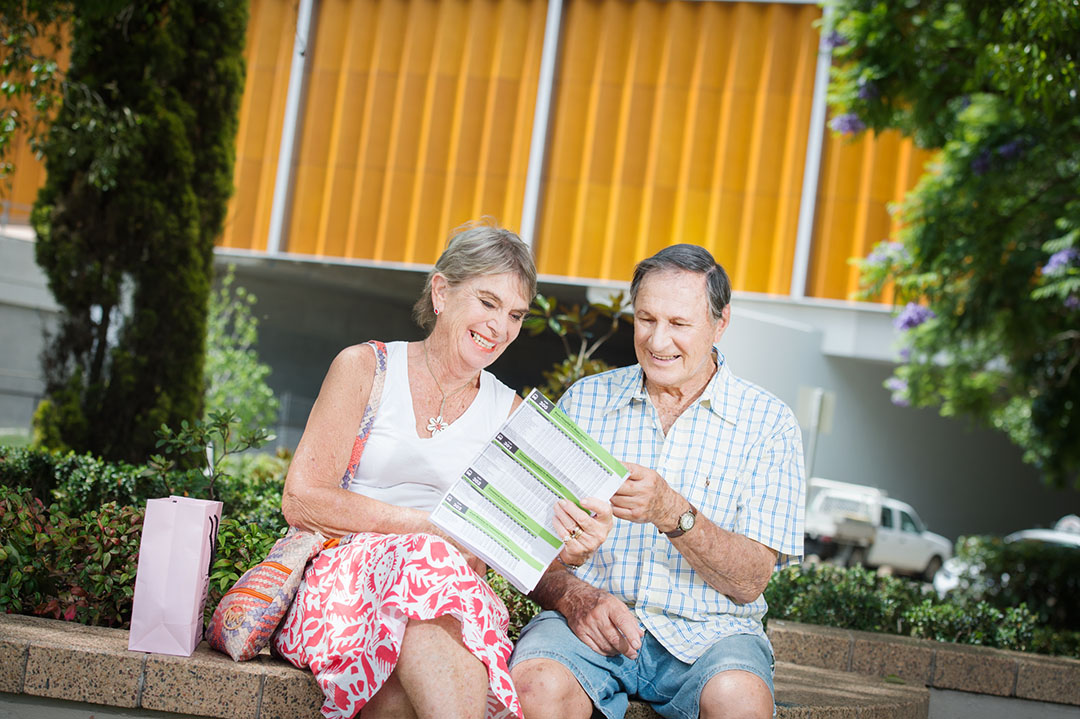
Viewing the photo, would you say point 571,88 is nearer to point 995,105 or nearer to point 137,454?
point 995,105

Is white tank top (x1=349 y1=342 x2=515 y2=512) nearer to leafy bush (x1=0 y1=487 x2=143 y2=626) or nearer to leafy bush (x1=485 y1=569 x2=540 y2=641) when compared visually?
leafy bush (x1=0 y1=487 x2=143 y2=626)

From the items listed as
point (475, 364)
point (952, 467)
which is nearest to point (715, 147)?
point (952, 467)

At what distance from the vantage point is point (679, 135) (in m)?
17.4

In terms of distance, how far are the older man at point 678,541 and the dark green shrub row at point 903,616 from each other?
344cm

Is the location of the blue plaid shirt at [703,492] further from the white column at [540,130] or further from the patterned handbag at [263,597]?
the white column at [540,130]

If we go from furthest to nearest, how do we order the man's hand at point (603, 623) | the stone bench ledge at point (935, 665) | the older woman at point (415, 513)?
the stone bench ledge at point (935, 665), the man's hand at point (603, 623), the older woman at point (415, 513)

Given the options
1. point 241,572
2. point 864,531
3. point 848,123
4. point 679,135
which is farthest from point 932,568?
point 241,572

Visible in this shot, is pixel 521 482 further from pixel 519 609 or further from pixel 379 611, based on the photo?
pixel 519 609

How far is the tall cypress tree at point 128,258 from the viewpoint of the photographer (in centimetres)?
813

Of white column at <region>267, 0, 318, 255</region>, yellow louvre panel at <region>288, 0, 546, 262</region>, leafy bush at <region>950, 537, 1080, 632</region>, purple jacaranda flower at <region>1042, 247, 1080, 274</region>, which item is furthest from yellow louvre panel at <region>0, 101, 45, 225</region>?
purple jacaranda flower at <region>1042, 247, 1080, 274</region>

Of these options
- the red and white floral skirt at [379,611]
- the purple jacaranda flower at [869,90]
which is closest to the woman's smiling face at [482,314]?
the red and white floral skirt at [379,611]

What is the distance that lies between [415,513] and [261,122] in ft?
54.7

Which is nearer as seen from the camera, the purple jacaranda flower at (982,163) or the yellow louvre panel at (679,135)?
the purple jacaranda flower at (982,163)

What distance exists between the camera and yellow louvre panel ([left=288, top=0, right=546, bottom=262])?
58.6 feet
